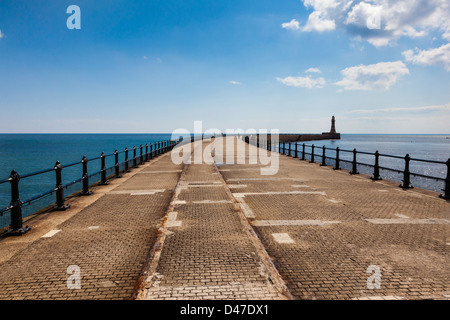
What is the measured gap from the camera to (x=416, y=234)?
5.59 meters

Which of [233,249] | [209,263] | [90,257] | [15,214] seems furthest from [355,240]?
[15,214]

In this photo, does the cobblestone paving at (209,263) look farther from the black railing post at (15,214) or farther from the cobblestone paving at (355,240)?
the black railing post at (15,214)

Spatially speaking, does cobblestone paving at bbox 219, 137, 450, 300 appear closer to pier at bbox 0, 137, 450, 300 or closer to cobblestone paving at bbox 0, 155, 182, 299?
pier at bbox 0, 137, 450, 300

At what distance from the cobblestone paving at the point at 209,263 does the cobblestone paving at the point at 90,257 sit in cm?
39

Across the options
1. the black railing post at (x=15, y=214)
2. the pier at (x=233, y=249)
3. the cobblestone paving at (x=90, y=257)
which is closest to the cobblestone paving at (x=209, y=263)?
the pier at (x=233, y=249)

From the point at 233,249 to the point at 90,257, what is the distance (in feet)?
7.26

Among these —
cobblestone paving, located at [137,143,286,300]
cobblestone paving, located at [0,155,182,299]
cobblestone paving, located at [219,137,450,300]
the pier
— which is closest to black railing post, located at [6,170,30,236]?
the pier

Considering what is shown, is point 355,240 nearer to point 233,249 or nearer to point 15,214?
point 233,249

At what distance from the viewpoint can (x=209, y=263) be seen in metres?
4.24

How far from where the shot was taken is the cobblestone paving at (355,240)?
3689 millimetres

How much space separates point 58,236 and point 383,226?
252 inches

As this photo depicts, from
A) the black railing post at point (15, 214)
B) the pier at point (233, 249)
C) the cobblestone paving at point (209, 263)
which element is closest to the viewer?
the cobblestone paving at point (209, 263)

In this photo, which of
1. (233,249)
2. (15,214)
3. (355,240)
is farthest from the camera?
(15,214)
